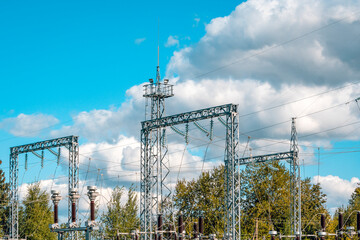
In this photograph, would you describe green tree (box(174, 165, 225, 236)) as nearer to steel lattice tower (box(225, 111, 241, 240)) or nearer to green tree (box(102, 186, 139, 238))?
green tree (box(102, 186, 139, 238))

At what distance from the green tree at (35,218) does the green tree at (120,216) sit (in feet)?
28.7

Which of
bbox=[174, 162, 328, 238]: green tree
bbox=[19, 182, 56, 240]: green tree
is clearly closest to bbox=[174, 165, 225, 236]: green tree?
bbox=[174, 162, 328, 238]: green tree

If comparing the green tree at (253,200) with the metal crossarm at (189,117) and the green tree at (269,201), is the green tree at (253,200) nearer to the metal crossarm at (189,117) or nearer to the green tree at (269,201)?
the green tree at (269,201)

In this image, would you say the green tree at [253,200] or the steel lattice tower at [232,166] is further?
the green tree at [253,200]

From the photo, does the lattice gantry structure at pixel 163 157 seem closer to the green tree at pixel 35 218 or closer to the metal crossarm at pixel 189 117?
the metal crossarm at pixel 189 117

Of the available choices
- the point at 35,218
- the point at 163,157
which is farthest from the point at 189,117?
the point at 35,218

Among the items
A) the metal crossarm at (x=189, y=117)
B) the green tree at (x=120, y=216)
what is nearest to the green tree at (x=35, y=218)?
the green tree at (x=120, y=216)

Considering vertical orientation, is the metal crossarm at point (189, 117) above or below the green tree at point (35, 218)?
above

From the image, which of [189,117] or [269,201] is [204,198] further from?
[189,117]

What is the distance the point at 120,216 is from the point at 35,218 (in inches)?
524

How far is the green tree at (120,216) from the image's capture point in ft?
195

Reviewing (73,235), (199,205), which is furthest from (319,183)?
(73,235)

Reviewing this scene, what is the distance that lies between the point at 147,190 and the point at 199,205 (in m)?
23.1

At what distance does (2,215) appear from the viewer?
68500 mm
